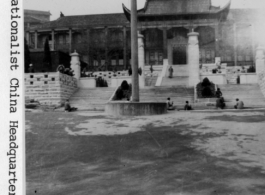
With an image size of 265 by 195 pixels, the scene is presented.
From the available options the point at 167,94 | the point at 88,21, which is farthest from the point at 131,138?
the point at 88,21

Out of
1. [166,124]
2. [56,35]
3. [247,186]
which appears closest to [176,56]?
[56,35]

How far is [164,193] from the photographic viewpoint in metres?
4.77

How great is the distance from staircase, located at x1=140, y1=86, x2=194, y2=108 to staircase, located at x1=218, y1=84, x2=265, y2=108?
1936 millimetres

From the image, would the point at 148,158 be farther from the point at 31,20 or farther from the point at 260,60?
the point at 31,20

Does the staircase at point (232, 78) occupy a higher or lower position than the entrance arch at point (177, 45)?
lower

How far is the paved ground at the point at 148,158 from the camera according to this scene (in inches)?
200

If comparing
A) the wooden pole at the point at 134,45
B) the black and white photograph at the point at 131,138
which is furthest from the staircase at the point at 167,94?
the wooden pole at the point at 134,45

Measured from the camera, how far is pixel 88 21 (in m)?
38.1

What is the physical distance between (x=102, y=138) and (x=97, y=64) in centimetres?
3102

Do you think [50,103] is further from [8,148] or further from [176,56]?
[176,56]

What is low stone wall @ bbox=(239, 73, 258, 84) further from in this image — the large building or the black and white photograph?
the large building

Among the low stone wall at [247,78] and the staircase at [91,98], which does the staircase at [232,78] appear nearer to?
the low stone wall at [247,78]

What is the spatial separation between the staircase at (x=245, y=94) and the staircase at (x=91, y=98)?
6.63m

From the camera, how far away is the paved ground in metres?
5.07
